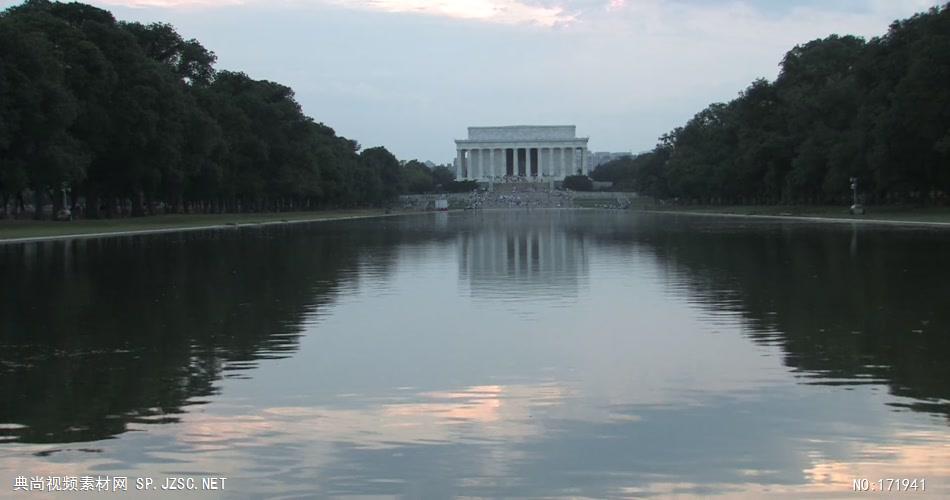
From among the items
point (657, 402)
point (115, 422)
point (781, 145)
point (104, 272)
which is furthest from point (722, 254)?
point (781, 145)

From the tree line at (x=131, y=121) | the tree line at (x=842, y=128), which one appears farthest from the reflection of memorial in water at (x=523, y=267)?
the tree line at (x=842, y=128)

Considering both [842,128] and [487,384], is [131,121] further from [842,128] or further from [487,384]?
[487,384]

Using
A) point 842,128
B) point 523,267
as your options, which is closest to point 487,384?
point 523,267

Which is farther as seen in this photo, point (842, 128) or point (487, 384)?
point (842, 128)

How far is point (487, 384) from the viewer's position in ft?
35.3

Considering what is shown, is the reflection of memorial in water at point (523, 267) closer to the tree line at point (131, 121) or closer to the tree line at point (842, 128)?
the tree line at point (131, 121)

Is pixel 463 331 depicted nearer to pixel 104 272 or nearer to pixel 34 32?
pixel 104 272

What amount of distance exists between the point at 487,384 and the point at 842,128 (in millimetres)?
73198

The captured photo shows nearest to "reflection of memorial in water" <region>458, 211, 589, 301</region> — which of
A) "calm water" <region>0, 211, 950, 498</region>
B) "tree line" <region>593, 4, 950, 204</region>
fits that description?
"calm water" <region>0, 211, 950, 498</region>

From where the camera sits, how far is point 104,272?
86.2 feet

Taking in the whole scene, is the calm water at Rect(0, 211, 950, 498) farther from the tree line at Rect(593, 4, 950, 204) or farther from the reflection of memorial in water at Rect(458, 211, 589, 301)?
the tree line at Rect(593, 4, 950, 204)

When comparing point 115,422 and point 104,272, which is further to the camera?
point 104,272

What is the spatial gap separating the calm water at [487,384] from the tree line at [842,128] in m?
41.3

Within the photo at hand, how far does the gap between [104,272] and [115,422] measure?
18.1m
